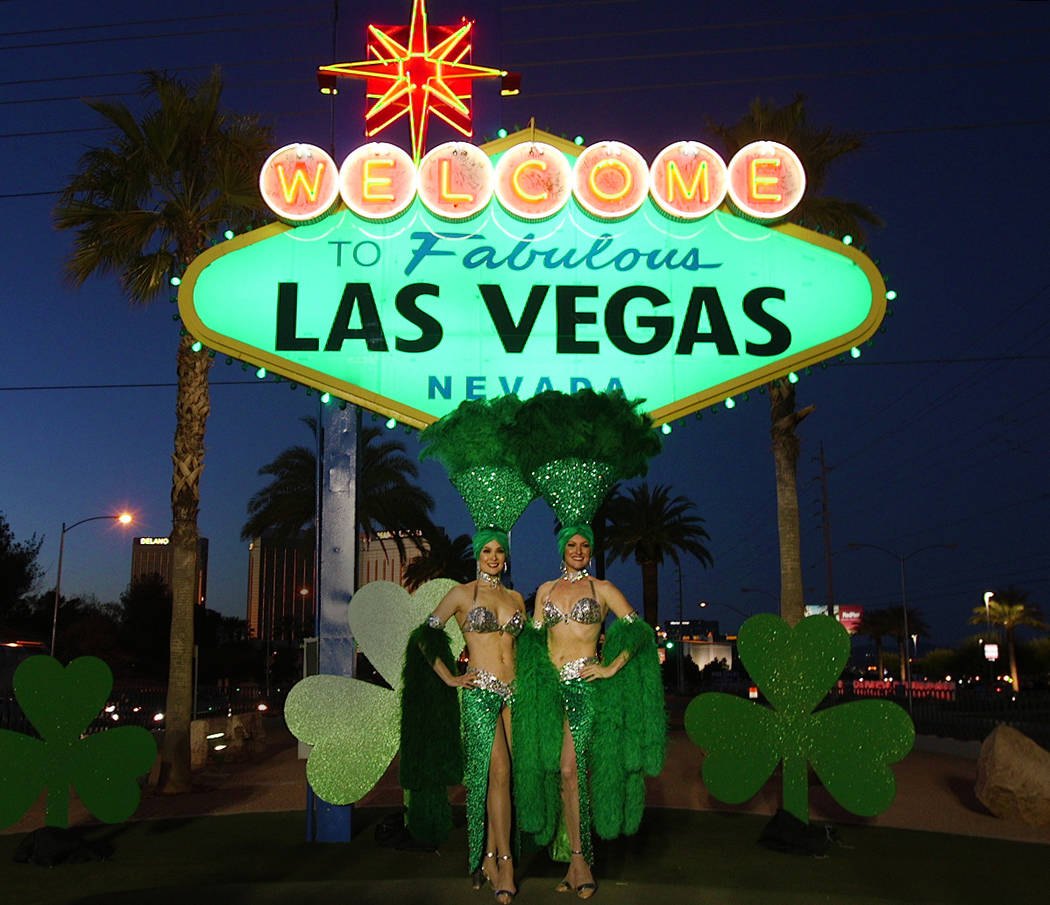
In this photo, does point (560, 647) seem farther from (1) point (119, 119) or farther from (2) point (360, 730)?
(1) point (119, 119)

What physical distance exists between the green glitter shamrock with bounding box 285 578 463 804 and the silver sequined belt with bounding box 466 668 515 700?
4.36 ft

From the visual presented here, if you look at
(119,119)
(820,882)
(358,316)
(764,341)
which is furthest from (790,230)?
(119,119)

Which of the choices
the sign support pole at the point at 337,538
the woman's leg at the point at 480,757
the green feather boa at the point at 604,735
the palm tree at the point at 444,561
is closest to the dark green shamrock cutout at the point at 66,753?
the sign support pole at the point at 337,538

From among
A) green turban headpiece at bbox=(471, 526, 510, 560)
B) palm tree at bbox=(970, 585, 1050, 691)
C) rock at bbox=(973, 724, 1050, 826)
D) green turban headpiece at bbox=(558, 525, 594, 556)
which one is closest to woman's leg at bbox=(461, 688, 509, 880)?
green turban headpiece at bbox=(471, 526, 510, 560)

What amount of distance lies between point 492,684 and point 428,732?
597 millimetres

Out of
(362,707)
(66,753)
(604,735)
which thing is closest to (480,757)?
(604,735)

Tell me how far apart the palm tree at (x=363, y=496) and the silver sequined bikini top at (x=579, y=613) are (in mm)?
21105

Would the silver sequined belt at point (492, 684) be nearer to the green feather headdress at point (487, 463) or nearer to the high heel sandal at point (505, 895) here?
the green feather headdress at point (487, 463)

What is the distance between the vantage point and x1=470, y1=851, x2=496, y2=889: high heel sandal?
6570 millimetres

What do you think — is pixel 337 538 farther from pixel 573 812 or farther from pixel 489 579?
pixel 573 812

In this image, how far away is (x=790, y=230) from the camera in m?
9.59

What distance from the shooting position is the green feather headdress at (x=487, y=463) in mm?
7234

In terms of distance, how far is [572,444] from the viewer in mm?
7035

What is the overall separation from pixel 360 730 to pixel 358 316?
344 cm
